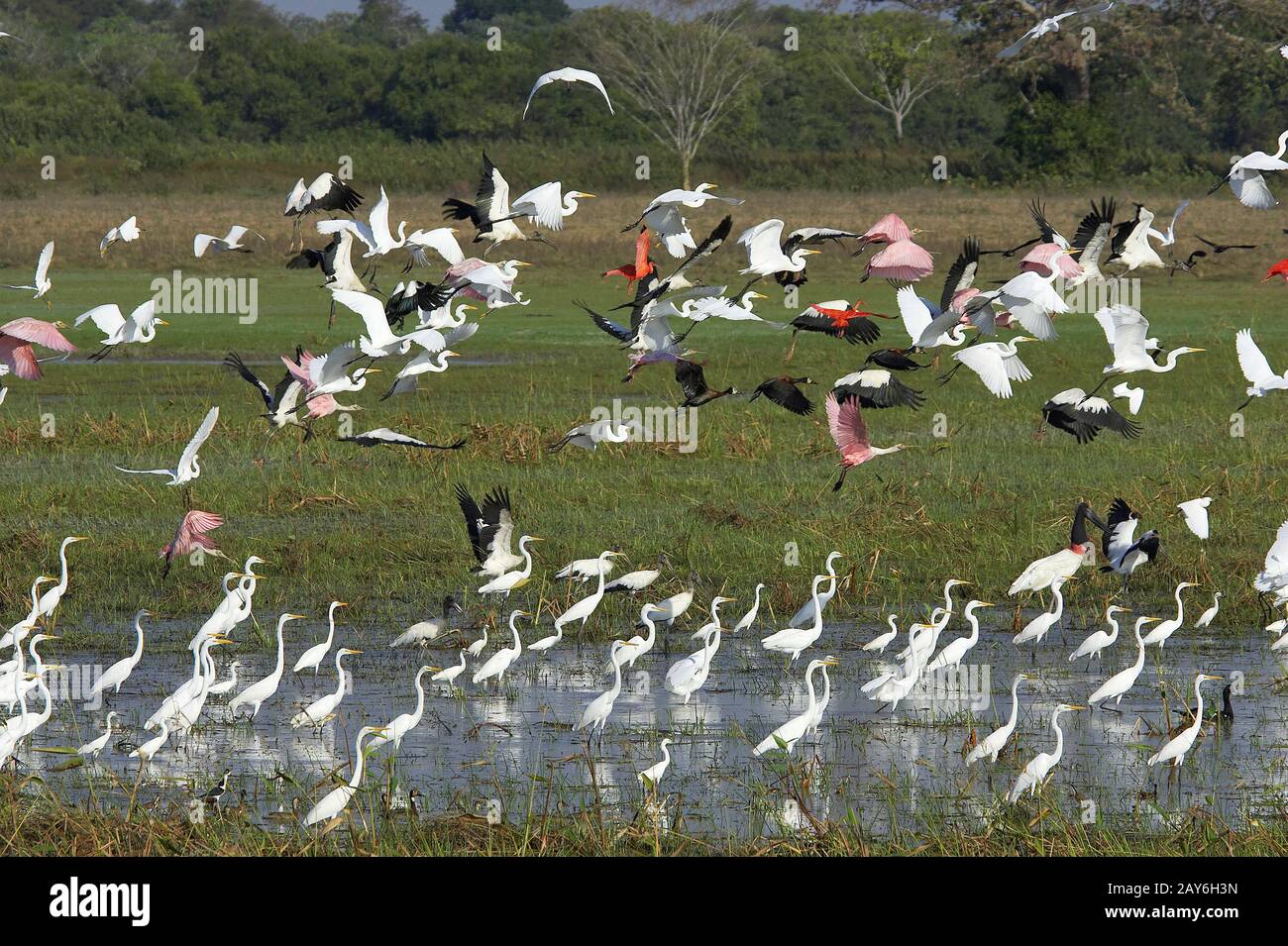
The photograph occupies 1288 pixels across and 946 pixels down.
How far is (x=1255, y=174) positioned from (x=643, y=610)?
438cm

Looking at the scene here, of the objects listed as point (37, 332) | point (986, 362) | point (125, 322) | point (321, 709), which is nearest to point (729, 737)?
point (321, 709)

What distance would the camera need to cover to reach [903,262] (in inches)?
396

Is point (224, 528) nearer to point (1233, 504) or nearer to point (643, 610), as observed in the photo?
point (643, 610)

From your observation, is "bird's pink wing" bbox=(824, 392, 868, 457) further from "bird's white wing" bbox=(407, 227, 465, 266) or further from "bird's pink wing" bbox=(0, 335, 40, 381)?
"bird's pink wing" bbox=(0, 335, 40, 381)

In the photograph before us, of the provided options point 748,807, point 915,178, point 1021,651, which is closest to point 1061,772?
point 748,807

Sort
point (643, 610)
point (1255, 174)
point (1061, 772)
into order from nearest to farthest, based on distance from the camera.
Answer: point (1061, 772) → point (643, 610) → point (1255, 174)

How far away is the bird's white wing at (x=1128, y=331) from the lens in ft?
31.0

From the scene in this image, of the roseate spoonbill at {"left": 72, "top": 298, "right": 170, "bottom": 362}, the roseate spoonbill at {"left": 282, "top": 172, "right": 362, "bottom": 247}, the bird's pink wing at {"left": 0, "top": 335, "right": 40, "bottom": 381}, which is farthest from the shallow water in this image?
the roseate spoonbill at {"left": 282, "top": 172, "right": 362, "bottom": 247}

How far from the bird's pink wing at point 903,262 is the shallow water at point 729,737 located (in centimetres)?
196

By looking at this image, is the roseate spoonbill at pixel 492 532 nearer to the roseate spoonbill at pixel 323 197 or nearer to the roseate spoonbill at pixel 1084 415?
the roseate spoonbill at pixel 323 197

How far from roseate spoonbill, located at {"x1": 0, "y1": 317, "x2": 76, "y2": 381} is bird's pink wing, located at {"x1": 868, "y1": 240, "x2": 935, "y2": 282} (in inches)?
172

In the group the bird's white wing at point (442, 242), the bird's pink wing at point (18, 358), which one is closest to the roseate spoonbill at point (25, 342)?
the bird's pink wing at point (18, 358)

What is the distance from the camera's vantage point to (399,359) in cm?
1933

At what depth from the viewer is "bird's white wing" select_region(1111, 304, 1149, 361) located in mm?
9445
